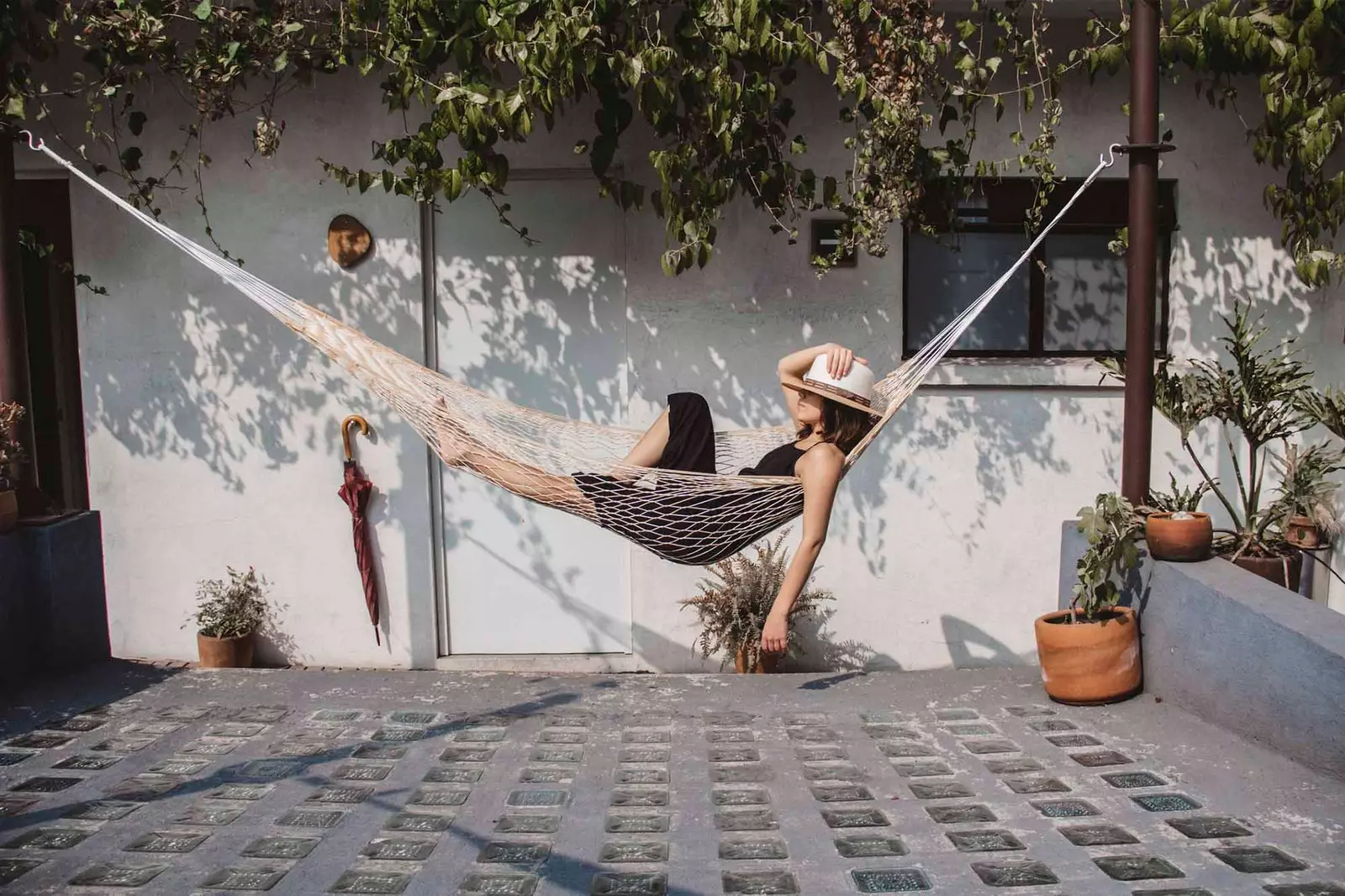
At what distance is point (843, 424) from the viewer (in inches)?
116

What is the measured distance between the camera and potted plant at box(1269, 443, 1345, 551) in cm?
338

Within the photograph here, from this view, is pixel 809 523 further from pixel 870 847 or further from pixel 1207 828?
pixel 1207 828

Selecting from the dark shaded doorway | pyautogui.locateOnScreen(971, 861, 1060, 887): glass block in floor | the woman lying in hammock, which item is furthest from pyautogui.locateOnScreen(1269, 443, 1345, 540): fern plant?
the dark shaded doorway

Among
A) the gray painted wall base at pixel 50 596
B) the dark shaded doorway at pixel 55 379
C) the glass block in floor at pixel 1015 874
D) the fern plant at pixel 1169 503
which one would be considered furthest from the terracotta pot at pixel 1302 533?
the dark shaded doorway at pixel 55 379

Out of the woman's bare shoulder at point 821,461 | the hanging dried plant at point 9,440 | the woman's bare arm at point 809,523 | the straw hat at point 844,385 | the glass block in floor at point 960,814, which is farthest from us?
the hanging dried plant at point 9,440

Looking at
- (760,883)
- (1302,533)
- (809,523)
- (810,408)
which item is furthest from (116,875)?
(1302,533)

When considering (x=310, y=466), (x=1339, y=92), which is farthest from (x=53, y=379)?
(x=1339, y=92)

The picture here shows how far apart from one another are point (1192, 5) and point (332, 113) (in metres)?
3.12

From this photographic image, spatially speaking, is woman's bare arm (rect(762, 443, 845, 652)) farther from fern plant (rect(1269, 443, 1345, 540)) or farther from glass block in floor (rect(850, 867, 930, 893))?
fern plant (rect(1269, 443, 1345, 540))

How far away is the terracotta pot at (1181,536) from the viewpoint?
10.0ft

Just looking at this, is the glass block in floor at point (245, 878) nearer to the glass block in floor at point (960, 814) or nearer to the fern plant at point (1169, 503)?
the glass block in floor at point (960, 814)

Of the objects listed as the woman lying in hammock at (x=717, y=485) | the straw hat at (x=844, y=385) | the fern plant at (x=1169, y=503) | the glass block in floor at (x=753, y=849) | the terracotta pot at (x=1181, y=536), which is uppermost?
the straw hat at (x=844, y=385)

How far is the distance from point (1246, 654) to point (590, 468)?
1858 millimetres

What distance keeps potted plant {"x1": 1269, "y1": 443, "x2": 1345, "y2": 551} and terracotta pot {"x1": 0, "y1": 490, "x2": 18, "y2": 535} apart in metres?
4.06
